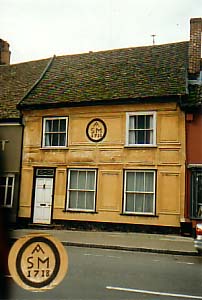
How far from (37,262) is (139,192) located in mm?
6846

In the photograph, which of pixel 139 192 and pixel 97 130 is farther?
pixel 139 192

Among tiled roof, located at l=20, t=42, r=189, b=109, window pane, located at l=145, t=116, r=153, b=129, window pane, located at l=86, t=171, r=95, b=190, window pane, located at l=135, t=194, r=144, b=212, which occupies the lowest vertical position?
window pane, located at l=135, t=194, r=144, b=212

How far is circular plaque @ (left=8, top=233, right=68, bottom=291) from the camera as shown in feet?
2.83

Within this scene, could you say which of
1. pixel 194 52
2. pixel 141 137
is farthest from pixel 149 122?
pixel 194 52

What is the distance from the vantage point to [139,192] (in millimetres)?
7625

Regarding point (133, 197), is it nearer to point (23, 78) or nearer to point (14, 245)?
point (23, 78)

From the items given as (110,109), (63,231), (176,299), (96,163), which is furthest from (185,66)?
(63,231)

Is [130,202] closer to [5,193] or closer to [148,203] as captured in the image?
[148,203]

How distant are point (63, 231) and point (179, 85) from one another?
6.94 m

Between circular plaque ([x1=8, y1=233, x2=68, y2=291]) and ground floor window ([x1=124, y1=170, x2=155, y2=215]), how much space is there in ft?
22.0

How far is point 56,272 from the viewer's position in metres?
0.90

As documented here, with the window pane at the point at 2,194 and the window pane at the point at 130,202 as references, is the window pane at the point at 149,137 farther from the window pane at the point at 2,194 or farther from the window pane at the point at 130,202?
the window pane at the point at 2,194

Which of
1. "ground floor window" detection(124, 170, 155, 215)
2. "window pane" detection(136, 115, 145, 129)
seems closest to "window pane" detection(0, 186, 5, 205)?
"ground floor window" detection(124, 170, 155, 215)

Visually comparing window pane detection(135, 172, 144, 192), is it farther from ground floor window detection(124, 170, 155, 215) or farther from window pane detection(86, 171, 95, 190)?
window pane detection(86, 171, 95, 190)
